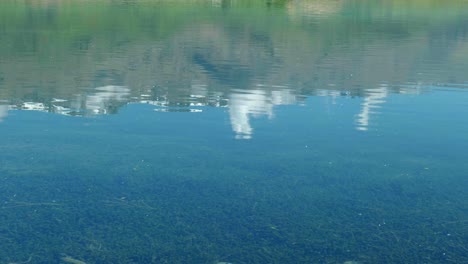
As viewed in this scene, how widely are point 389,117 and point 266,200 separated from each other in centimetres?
1683

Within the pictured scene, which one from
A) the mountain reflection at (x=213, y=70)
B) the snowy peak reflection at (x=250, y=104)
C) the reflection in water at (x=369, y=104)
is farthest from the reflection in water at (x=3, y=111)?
the reflection in water at (x=369, y=104)

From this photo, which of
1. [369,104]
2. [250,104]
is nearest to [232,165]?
[250,104]

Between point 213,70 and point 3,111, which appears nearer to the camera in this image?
point 3,111

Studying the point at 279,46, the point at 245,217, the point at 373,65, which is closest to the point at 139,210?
the point at 245,217

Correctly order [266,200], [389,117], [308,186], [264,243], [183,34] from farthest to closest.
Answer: [183,34], [389,117], [308,186], [266,200], [264,243]

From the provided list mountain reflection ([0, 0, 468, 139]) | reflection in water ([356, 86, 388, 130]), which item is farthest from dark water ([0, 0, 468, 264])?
mountain reflection ([0, 0, 468, 139])

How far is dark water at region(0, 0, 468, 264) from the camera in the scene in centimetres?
1977

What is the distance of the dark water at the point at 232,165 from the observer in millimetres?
19766

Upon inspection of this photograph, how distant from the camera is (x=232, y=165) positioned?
27.7 m

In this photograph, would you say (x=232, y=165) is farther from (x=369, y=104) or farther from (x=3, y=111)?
(x=369, y=104)

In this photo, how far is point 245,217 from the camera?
21.8 metres

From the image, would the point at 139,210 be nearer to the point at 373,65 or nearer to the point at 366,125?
the point at 366,125

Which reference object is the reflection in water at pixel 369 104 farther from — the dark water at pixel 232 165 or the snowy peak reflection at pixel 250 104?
the snowy peak reflection at pixel 250 104

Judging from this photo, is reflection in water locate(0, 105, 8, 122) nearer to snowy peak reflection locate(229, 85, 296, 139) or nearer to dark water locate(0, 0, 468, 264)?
dark water locate(0, 0, 468, 264)
